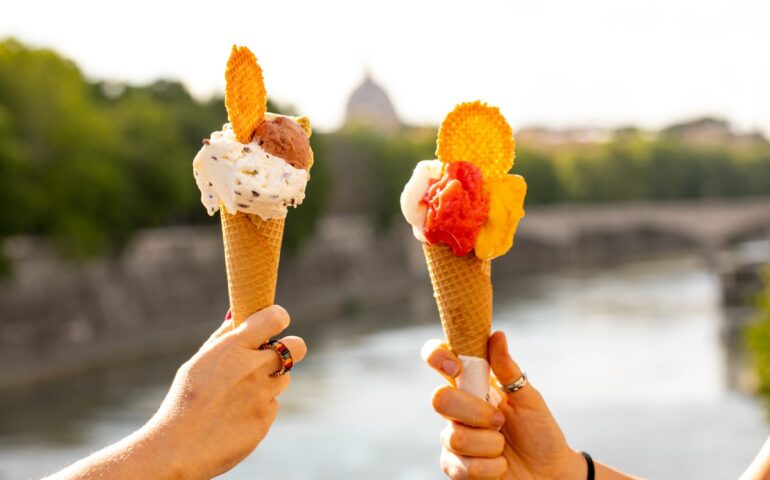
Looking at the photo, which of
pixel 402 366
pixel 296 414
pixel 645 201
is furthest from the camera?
pixel 645 201

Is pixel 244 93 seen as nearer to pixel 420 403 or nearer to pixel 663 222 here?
pixel 420 403

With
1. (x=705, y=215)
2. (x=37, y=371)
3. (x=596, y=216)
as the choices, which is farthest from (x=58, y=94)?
(x=596, y=216)

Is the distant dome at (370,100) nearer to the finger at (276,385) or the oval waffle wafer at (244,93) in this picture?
the oval waffle wafer at (244,93)

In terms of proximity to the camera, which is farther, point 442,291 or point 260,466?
point 260,466

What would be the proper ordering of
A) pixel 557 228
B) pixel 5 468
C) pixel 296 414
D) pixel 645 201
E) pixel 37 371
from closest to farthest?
pixel 5 468, pixel 296 414, pixel 37 371, pixel 557 228, pixel 645 201

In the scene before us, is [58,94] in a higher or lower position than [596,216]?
higher

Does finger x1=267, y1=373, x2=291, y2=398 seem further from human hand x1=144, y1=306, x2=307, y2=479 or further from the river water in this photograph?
the river water

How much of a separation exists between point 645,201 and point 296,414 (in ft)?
122

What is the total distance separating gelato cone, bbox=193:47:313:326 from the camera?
1799mm

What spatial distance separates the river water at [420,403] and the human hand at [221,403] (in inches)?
383

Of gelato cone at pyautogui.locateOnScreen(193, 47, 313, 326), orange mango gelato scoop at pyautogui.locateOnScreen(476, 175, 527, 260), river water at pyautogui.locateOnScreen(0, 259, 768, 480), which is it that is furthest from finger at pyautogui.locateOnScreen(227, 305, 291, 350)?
river water at pyautogui.locateOnScreen(0, 259, 768, 480)

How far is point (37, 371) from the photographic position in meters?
15.8

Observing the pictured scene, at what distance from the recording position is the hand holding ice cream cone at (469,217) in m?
1.79

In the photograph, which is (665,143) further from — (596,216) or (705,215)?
(705,215)
